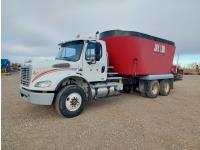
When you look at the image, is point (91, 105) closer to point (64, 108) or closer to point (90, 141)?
point (64, 108)

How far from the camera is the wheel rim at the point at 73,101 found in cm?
575

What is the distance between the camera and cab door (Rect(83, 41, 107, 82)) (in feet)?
21.1

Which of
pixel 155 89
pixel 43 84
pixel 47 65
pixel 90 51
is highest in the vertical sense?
pixel 90 51

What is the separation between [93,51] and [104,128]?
2.89m

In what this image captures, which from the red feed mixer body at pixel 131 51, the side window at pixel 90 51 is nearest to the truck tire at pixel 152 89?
the red feed mixer body at pixel 131 51

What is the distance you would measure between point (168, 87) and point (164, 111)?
407cm

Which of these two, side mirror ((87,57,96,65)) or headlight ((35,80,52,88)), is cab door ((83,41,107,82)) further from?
headlight ((35,80,52,88))

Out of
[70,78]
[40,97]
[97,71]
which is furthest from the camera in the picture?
[97,71]

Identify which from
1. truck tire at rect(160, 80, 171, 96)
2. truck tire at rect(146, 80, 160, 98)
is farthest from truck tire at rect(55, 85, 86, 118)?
truck tire at rect(160, 80, 171, 96)

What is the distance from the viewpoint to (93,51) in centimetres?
654

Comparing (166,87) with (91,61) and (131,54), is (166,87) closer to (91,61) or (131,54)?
(131,54)

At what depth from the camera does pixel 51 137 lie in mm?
4238

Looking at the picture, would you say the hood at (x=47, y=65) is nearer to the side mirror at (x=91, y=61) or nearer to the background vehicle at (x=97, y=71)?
the background vehicle at (x=97, y=71)

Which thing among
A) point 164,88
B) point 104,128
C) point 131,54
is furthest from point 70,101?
point 164,88
